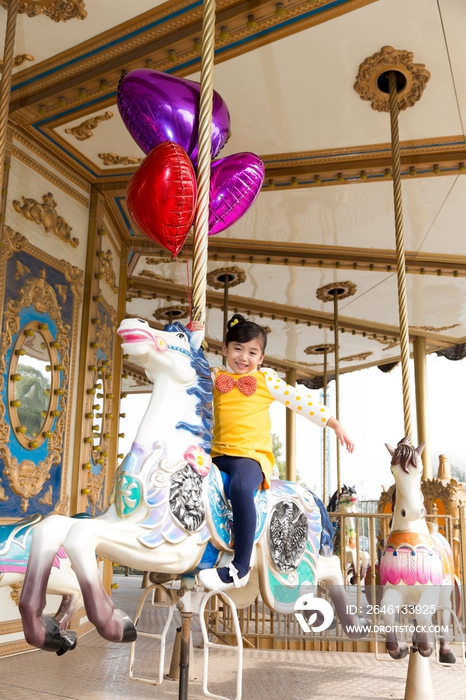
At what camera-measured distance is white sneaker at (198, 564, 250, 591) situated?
1661 mm

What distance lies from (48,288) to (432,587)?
3571 mm

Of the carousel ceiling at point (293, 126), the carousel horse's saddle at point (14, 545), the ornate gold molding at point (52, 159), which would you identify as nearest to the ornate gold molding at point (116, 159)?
the carousel ceiling at point (293, 126)

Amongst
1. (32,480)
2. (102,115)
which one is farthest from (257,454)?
(102,115)

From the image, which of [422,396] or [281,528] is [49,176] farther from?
[422,396]

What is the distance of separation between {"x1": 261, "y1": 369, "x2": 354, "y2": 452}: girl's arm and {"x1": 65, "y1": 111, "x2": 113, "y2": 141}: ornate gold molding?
3.46 meters

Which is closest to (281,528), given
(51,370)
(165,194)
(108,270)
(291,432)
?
(165,194)

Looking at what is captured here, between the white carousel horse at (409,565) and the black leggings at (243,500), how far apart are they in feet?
3.50

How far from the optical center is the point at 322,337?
384 inches

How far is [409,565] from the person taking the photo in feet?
8.71

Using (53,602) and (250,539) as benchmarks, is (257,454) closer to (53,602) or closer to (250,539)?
(250,539)

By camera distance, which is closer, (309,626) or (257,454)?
(257,454)

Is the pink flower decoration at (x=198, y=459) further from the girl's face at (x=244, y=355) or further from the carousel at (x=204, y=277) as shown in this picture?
the girl's face at (x=244, y=355)

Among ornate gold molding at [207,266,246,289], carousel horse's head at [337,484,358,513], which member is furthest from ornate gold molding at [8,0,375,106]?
carousel horse's head at [337,484,358,513]

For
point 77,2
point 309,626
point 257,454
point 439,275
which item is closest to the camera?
point 257,454
